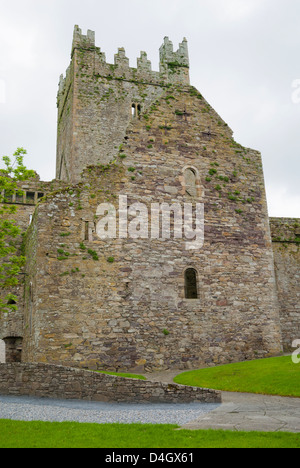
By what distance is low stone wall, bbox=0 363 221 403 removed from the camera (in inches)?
442

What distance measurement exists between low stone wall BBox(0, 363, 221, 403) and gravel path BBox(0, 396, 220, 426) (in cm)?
33

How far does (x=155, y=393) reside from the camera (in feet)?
37.2

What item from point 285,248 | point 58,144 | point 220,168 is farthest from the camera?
point 58,144

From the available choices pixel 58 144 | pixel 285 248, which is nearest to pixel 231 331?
pixel 285 248

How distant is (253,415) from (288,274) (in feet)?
48.8

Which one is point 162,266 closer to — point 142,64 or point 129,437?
point 129,437

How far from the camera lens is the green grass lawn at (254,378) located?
465 inches

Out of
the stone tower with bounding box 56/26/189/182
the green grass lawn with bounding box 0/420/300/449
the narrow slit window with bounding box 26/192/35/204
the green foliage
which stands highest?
the stone tower with bounding box 56/26/189/182

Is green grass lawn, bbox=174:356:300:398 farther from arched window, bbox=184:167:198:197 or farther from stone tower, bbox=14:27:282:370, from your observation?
arched window, bbox=184:167:198:197

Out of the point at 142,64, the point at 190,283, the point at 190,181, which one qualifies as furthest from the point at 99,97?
the point at 190,283

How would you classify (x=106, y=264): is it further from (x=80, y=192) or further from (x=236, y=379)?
(x=236, y=379)

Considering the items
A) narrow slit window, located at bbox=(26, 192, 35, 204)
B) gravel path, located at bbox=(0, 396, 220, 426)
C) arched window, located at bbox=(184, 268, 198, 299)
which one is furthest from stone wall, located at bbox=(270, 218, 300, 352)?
narrow slit window, located at bbox=(26, 192, 35, 204)

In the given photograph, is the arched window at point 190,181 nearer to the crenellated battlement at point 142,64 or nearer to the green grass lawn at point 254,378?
the green grass lawn at point 254,378

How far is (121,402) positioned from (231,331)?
7720mm
